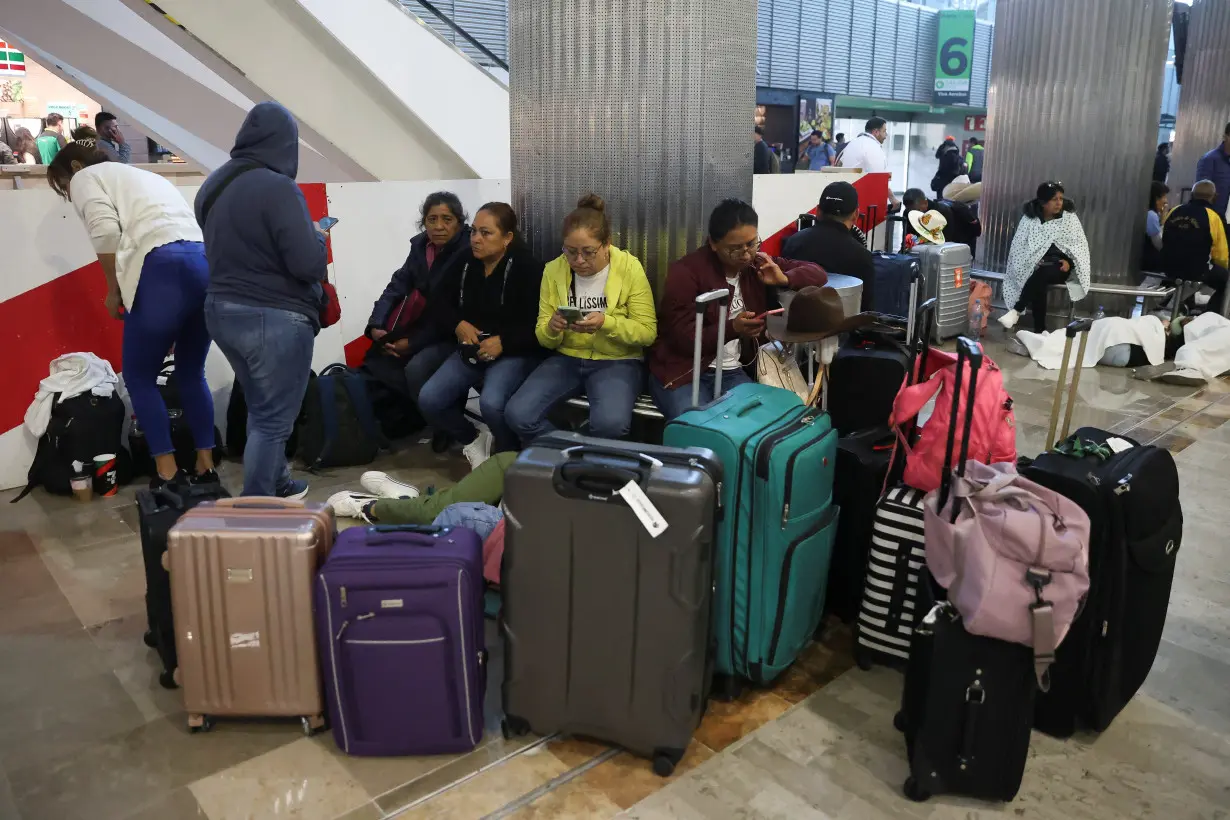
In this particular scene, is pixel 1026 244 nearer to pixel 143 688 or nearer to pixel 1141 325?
pixel 1141 325

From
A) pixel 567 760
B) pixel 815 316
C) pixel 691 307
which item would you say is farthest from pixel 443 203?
pixel 567 760

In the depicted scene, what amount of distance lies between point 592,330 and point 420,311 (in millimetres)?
1404

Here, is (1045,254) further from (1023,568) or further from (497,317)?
(1023,568)

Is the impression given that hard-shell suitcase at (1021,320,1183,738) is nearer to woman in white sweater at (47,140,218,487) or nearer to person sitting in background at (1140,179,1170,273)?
woman in white sweater at (47,140,218,487)

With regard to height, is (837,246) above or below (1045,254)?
above

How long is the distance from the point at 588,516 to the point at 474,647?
1.40 ft

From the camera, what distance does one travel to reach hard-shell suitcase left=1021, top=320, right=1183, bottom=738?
7.14ft

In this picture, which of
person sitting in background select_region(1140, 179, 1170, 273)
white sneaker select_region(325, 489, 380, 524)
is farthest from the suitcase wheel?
person sitting in background select_region(1140, 179, 1170, 273)

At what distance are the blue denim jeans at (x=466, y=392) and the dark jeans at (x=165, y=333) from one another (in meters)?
0.90

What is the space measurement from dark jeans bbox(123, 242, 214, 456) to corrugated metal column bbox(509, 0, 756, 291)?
139 cm

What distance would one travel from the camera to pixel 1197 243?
6750 millimetres

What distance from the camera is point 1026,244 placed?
22.5 feet

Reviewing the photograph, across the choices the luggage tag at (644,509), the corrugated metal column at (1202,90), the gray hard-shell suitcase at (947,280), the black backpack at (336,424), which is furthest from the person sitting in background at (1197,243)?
the luggage tag at (644,509)

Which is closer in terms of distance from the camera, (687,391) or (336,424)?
(687,391)
